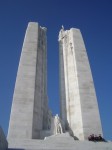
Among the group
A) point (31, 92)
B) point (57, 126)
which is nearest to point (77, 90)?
point (57, 126)

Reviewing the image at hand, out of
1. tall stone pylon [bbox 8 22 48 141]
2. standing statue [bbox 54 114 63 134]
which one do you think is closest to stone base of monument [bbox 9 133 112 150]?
standing statue [bbox 54 114 63 134]

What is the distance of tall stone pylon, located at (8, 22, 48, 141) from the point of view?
18.0 m

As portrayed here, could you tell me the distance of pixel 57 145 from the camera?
1428 cm

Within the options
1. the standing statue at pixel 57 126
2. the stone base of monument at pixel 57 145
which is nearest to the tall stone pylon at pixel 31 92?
the standing statue at pixel 57 126

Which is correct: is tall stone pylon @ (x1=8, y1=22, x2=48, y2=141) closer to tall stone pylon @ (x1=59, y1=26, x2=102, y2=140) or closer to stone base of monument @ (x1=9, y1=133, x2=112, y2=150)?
tall stone pylon @ (x1=59, y1=26, x2=102, y2=140)

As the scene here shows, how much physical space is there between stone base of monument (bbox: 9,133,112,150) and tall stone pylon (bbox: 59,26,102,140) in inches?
123

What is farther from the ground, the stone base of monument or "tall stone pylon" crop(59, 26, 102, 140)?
"tall stone pylon" crop(59, 26, 102, 140)

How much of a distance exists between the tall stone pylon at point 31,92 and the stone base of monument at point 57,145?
10.2ft

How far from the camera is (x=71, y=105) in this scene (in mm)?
21125

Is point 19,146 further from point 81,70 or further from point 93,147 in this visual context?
point 81,70

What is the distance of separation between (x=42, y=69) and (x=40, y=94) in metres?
2.97

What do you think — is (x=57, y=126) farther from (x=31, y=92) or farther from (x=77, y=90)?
(x=77, y=90)

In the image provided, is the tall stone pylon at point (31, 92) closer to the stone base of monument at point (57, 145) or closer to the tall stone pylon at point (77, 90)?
the tall stone pylon at point (77, 90)

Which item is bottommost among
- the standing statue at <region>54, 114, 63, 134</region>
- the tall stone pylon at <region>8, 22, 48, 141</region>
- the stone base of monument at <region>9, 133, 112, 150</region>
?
the stone base of monument at <region>9, 133, 112, 150</region>
